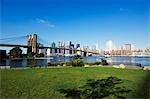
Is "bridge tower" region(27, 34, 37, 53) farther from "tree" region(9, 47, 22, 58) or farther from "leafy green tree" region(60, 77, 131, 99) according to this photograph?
"leafy green tree" region(60, 77, 131, 99)

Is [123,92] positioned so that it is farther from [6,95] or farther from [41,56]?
[41,56]

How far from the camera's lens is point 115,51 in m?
78.1

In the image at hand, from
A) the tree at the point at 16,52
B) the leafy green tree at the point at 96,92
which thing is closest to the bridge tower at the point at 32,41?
the tree at the point at 16,52

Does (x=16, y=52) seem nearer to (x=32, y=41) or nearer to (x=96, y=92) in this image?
(x=32, y=41)

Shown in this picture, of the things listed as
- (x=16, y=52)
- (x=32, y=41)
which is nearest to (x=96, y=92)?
(x=32, y=41)

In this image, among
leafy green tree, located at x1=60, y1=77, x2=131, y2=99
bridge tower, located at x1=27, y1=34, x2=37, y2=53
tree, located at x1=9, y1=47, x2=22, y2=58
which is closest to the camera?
leafy green tree, located at x1=60, y1=77, x2=131, y2=99

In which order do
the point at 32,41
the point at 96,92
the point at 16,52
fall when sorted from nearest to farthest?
the point at 96,92, the point at 32,41, the point at 16,52

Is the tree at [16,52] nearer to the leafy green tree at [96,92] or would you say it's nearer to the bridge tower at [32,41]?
the bridge tower at [32,41]

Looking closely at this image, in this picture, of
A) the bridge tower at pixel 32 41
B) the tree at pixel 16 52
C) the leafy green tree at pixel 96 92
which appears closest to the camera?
the leafy green tree at pixel 96 92

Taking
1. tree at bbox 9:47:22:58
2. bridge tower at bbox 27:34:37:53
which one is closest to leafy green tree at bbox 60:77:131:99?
bridge tower at bbox 27:34:37:53

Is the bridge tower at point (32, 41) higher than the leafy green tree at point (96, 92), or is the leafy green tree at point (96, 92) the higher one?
the bridge tower at point (32, 41)

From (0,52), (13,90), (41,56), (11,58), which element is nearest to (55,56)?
(41,56)

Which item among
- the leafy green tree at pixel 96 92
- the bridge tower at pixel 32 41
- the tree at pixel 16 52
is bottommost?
the leafy green tree at pixel 96 92

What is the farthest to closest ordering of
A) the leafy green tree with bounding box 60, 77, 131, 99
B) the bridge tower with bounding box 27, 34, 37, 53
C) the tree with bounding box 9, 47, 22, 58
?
the tree with bounding box 9, 47, 22, 58 < the bridge tower with bounding box 27, 34, 37, 53 < the leafy green tree with bounding box 60, 77, 131, 99
